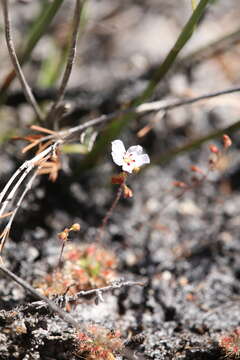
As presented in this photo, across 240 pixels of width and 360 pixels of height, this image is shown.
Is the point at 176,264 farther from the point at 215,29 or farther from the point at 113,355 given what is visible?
the point at 215,29

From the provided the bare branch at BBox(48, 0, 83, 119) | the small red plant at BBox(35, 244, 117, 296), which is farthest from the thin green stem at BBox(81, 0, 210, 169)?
the small red plant at BBox(35, 244, 117, 296)

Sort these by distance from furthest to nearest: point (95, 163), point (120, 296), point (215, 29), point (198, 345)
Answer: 1. point (215, 29)
2. point (95, 163)
3. point (120, 296)
4. point (198, 345)

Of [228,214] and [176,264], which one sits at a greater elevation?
[228,214]

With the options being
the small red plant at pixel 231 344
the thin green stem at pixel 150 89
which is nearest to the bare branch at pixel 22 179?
the thin green stem at pixel 150 89

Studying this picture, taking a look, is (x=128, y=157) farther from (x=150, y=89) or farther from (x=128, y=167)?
(x=150, y=89)

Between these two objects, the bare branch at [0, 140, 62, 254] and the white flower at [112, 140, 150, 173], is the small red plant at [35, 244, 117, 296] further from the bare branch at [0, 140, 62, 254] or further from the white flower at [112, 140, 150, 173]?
the white flower at [112, 140, 150, 173]

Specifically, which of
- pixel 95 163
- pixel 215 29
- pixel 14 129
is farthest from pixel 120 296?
pixel 215 29
